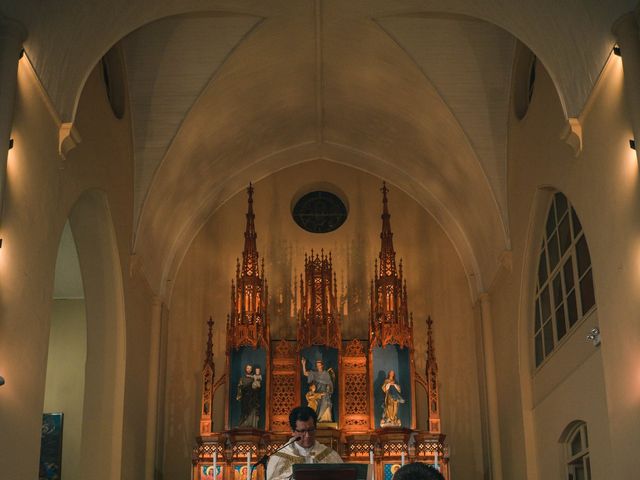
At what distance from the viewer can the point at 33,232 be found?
944 cm

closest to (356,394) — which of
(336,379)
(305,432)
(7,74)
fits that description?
(336,379)

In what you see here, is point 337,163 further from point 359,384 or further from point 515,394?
point 515,394

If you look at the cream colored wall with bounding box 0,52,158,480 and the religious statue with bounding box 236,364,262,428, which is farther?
the religious statue with bounding box 236,364,262,428

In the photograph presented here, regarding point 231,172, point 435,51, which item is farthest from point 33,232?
point 231,172

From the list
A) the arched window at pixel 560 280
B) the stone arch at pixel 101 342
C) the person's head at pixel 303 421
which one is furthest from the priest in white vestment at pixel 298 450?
the stone arch at pixel 101 342

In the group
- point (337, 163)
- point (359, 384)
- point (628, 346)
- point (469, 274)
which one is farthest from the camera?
point (337, 163)

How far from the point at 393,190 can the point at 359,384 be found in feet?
13.3

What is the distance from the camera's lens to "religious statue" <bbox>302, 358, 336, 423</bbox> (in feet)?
50.8

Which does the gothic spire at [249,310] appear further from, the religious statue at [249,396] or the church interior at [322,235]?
the religious statue at [249,396]

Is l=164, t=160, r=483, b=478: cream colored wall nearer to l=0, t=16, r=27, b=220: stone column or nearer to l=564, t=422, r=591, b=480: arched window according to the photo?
l=564, t=422, r=591, b=480: arched window

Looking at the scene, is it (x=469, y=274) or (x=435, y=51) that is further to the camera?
(x=469, y=274)

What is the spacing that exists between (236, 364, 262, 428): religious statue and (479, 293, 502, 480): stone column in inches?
147

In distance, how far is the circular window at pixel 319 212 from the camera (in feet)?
58.0

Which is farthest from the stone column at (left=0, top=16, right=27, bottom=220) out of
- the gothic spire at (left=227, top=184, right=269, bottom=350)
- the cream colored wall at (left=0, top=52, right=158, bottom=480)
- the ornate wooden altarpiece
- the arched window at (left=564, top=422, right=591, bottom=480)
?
the ornate wooden altarpiece
